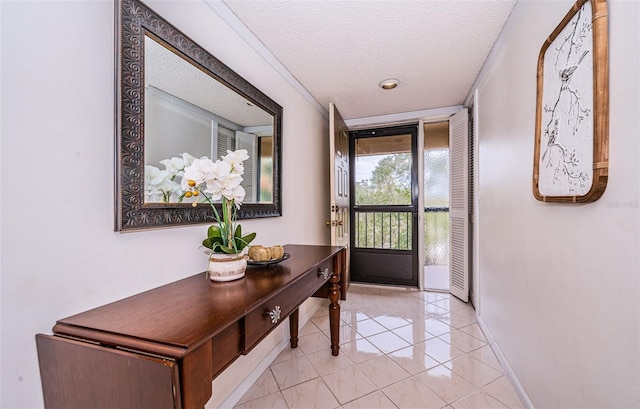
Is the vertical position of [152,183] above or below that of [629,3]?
below

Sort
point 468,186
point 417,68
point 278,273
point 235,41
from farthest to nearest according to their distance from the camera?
point 468,186, point 417,68, point 235,41, point 278,273

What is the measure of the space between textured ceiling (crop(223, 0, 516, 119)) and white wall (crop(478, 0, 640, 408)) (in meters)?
0.23

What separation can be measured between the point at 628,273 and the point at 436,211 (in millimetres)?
2901

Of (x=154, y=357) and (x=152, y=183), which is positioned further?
(x=152, y=183)

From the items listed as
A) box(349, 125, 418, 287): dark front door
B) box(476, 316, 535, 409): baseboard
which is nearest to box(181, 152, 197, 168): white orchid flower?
box(476, 316, 535, 409): baseboard

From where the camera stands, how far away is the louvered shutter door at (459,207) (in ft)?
9.91

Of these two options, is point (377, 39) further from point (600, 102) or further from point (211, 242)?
point (211, 242)

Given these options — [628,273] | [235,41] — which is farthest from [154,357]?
[235,41]

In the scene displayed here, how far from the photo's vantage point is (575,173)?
3.20ft

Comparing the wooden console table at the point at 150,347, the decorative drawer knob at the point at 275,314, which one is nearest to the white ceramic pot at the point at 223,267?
the wooden console table at the point at 150,347

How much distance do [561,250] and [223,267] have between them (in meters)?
1.35

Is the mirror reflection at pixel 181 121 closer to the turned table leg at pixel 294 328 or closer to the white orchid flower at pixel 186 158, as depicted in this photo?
the white orchid flower at pixel 186 158

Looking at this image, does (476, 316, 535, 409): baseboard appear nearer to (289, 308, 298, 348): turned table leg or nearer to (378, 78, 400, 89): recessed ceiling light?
(289, 308, 298, 348): turned table leg

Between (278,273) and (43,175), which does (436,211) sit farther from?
(43,175)
